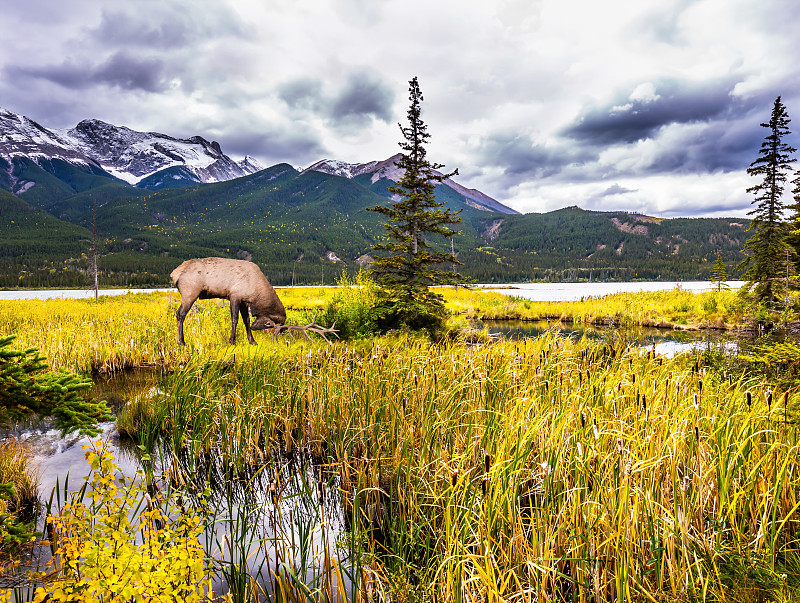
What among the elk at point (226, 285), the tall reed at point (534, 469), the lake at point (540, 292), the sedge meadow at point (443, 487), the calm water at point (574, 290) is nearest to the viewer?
the sedge meadow at point (443, 487)

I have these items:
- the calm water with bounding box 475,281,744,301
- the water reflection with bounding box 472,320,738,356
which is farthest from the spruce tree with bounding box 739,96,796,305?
the calm water with bounding box 475,281,744,301

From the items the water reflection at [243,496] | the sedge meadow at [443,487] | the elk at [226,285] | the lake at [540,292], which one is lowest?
the water reflection at [243,496]

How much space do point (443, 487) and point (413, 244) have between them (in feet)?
25.7

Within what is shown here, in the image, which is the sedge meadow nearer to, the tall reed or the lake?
the tall reed

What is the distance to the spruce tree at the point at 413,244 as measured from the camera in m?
10.2

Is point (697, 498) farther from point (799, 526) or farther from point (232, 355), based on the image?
point (232, 355)

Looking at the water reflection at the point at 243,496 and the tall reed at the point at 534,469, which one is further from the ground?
the tall reed at the point at 534,469

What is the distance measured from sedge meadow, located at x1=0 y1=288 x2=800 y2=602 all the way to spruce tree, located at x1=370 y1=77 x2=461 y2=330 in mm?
2415

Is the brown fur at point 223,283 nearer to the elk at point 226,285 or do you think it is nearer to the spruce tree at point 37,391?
the elk at point 226,285

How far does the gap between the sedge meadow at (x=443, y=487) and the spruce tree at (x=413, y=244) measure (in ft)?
7.92

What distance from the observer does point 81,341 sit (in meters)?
9.77

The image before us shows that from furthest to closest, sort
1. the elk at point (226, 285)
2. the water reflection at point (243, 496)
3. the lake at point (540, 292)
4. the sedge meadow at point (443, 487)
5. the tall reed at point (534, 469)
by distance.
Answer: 1. the lake at point (540, 292)
2. the elk at point (226, 285)
3. the water reflection at point (243, 496)
4. the tall reed at point (534, 469)
5. the sedge meadow at point (443, 487)

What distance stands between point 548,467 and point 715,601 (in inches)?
43.7

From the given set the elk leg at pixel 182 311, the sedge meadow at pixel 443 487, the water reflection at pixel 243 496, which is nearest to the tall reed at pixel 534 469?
the sedge meadow at pixel 443 487
